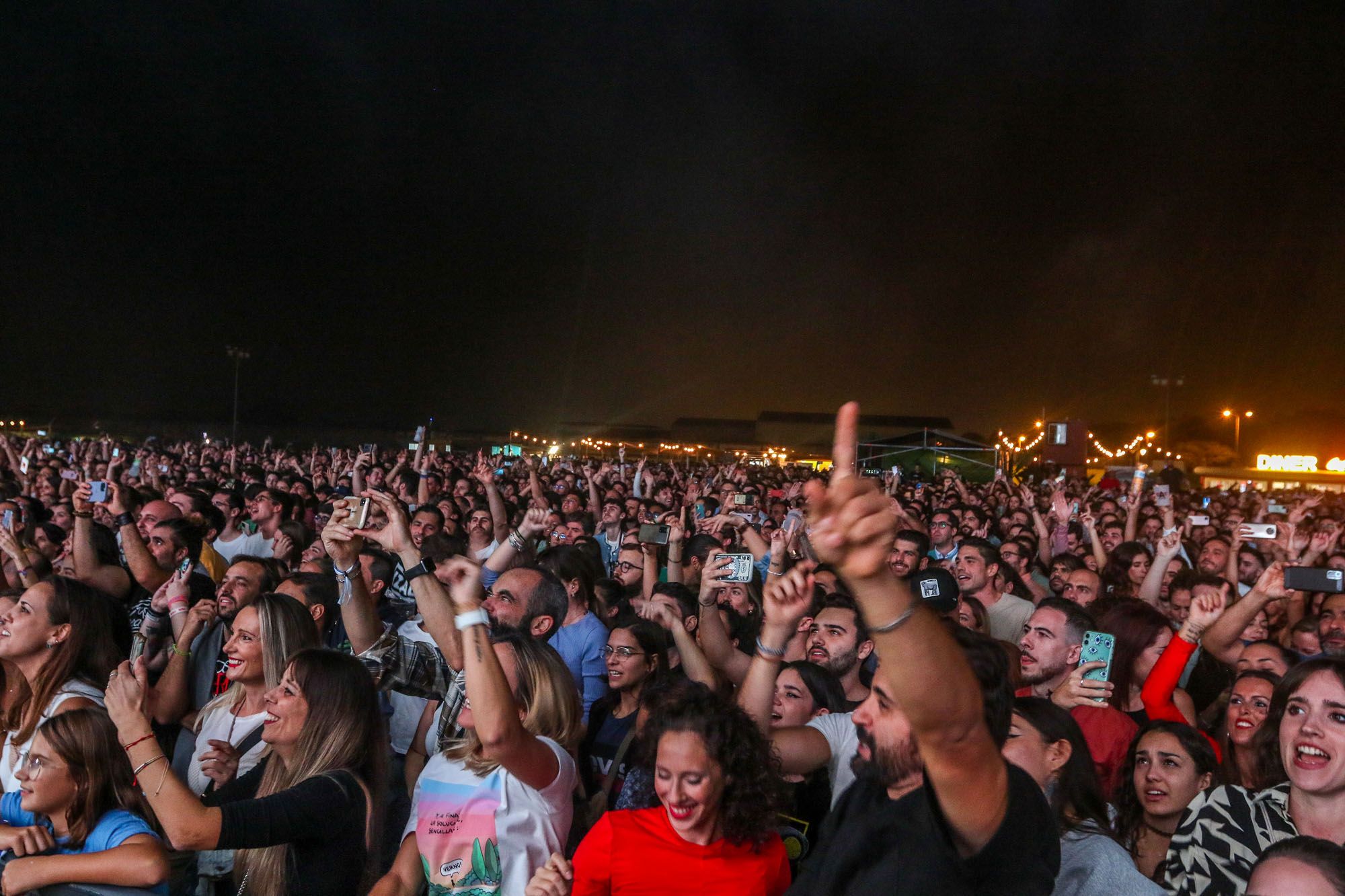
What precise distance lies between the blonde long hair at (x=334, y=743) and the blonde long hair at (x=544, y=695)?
0.94ft

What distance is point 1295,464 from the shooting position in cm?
4966

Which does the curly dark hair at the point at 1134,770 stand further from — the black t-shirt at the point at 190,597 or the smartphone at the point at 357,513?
the black t-shirt at the point at 190,597

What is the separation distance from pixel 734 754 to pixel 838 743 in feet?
2.45

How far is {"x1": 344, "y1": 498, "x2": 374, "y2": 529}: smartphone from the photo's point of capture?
4.39 m

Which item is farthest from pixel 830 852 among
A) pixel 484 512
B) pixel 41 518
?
pixel 41 518

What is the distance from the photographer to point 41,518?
8570 millimetres

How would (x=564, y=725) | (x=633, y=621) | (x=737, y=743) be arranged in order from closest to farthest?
(x=737, y=743) < (x=564, y=725) < (x=633, y=621)

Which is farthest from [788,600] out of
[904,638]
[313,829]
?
[313,829]

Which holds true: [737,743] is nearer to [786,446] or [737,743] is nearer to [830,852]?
[830,852]

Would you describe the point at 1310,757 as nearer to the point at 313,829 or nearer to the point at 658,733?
the point at 658,733

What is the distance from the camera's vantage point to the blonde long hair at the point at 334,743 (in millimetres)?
2979

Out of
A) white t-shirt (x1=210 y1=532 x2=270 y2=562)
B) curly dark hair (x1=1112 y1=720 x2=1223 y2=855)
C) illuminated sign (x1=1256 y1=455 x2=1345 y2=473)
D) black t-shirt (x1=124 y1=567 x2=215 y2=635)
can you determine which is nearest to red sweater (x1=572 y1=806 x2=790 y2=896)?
curly dark hair (x1=1112 y1=720 x2=1223 y2=855)

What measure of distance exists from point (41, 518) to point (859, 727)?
9.39 meters

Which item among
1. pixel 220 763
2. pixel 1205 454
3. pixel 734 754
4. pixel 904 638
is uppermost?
pixel 1205 454
